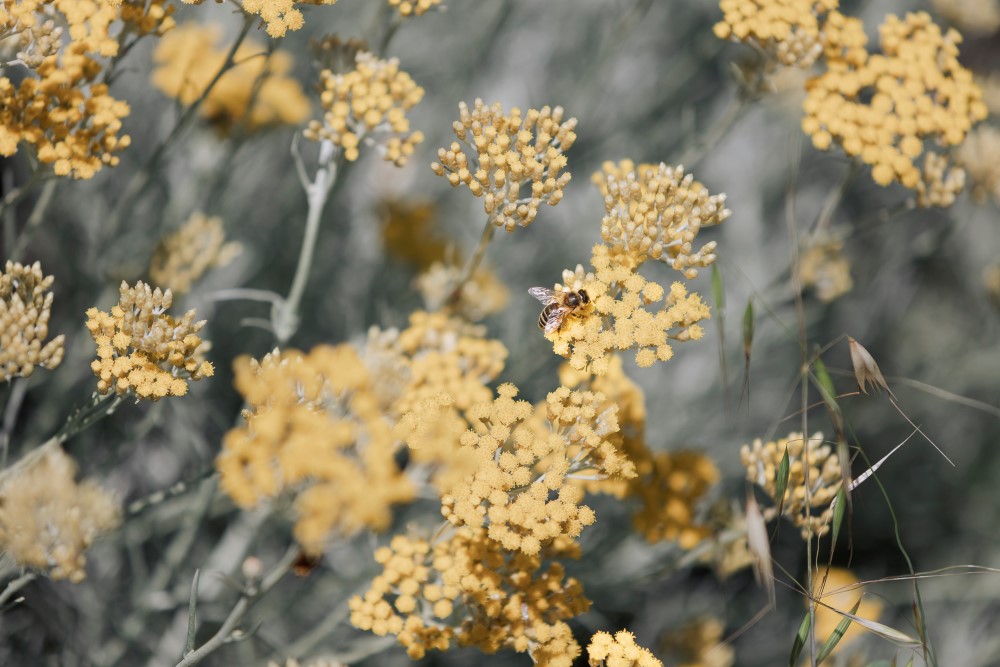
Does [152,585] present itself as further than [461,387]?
Yes

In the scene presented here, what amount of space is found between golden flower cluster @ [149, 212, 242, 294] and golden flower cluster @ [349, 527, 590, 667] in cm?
139

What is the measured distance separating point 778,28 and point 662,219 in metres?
0.84

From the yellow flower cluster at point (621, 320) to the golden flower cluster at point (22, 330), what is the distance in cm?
120

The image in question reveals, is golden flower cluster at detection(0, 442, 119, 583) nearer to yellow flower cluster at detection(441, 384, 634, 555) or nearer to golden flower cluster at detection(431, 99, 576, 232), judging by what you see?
yellow flower cluster at detection(441, 384, 634, 555)

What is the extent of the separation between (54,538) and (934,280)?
16.8 feet

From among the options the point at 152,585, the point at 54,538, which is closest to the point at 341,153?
the point at 54,538

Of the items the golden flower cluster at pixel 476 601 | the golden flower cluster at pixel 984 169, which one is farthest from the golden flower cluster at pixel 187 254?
the golden flower cluster at pixel 984 169

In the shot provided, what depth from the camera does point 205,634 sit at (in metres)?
3.09

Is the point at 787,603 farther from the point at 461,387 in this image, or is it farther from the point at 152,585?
the point at 152,585

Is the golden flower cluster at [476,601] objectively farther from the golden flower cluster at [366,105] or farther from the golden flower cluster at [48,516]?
the golden flower cluster at [366,105]

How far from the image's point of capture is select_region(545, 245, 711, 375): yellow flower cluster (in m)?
1.86

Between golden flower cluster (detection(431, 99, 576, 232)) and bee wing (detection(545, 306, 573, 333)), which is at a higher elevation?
golden flower cluster (detection(431, 99, 576, 232))

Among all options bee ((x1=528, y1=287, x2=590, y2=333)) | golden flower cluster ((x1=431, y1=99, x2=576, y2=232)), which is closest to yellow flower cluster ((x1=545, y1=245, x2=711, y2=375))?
bee ((x1=528, y1=287, x2=590, y2=333))

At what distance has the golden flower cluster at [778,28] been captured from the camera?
2.32 meters
